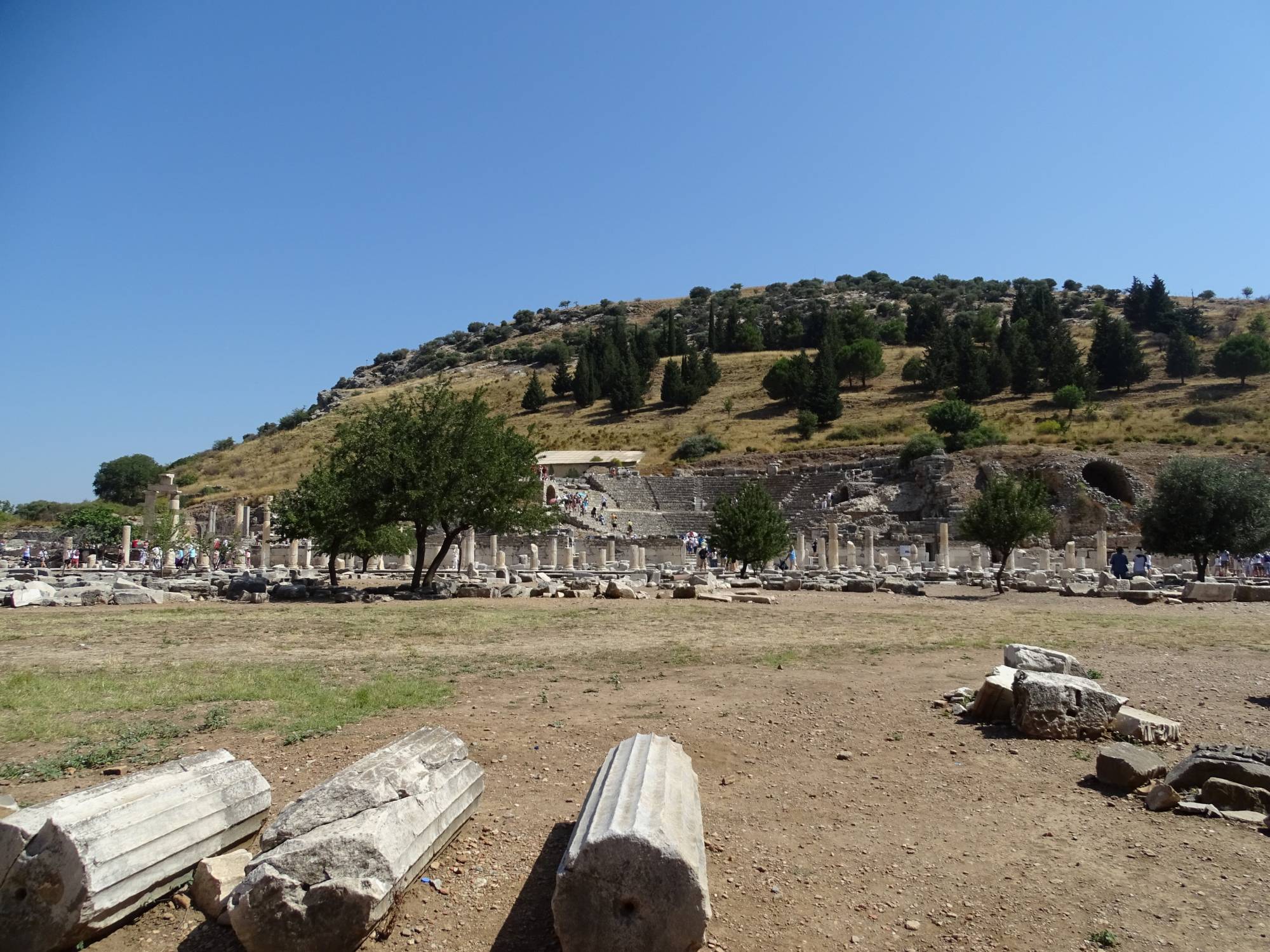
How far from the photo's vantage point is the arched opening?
1937 inches

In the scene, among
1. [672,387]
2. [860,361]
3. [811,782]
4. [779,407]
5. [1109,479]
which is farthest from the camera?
[672,387]

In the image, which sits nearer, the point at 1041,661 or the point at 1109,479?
the point at 1041,661

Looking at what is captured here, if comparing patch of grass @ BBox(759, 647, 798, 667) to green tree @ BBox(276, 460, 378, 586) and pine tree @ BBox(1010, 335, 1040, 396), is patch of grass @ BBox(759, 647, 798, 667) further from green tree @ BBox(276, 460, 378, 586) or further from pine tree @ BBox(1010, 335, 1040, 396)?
pine tree @ BBox(1010, 335, 1040, 396)

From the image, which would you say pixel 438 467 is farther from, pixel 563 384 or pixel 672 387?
pixel 563 384

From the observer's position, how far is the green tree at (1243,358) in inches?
2788

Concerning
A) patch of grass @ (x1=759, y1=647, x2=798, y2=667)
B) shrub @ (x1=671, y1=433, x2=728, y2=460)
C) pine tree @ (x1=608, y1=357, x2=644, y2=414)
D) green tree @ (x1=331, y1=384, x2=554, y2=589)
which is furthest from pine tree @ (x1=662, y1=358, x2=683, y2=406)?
patch of grass @ (x1=759, y1=647, x2=798, y2=667)

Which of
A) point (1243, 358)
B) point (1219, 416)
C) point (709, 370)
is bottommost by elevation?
point (1219, 416)

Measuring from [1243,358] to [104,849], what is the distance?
84.2m

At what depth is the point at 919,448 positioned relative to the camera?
55719 mm

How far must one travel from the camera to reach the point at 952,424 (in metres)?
61.9

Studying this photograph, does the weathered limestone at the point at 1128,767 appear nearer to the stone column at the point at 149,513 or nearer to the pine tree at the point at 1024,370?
the stone column at the point at 149,513

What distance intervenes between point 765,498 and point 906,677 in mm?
21505

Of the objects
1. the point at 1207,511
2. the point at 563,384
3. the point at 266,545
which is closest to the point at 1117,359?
the point at 563,384

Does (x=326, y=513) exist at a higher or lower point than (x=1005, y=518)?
higher
